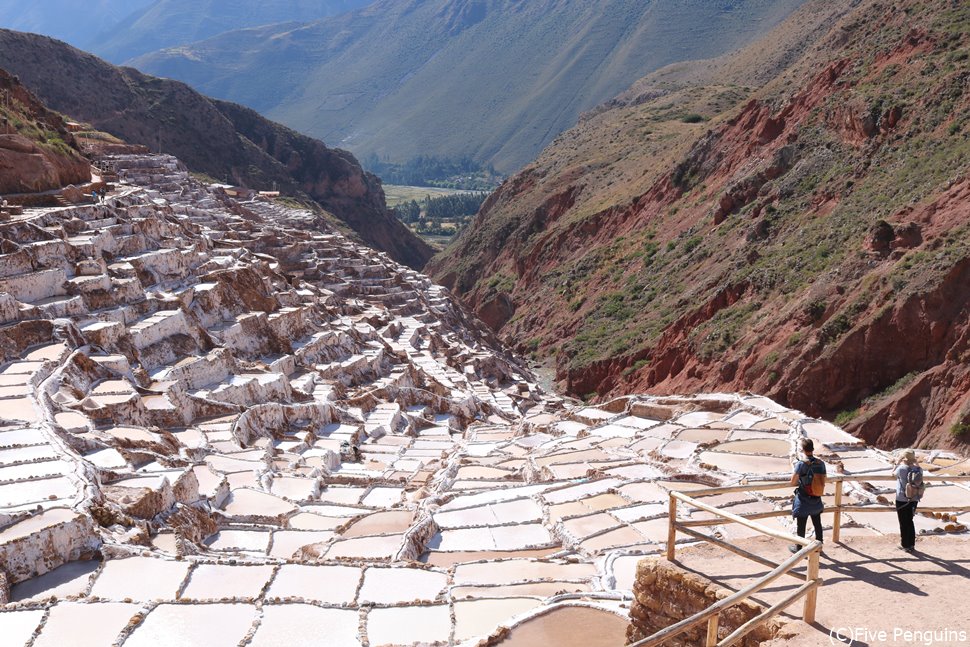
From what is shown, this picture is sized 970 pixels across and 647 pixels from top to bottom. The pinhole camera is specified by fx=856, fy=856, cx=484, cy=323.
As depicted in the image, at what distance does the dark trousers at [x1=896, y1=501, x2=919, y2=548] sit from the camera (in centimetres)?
750

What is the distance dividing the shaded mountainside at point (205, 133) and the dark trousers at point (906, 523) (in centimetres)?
7001

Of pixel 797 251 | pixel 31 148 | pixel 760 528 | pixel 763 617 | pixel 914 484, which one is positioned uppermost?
pixel 31 148

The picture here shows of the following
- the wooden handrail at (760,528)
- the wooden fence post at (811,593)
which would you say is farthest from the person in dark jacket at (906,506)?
the wooden fence post at (811,593)

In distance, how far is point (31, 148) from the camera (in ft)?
88.8

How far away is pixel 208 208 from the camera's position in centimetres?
4534

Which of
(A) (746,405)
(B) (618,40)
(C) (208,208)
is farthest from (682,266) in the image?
(B) (618,40)

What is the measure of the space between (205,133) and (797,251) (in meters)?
59.4

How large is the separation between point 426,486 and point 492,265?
49018 millimetres

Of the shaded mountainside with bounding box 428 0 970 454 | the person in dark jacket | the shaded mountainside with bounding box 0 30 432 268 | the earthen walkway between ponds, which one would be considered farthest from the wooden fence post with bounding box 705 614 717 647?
the shaded mountainside with bounding box 0 30 432 268

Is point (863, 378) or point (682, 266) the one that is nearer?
point (863, 378)

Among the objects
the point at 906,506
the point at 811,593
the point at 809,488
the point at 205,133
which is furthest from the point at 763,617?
the point at 205,133

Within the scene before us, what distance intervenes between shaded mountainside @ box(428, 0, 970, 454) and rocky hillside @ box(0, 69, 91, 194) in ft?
71.3

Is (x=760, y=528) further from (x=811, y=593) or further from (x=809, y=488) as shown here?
(x=809, y=488)

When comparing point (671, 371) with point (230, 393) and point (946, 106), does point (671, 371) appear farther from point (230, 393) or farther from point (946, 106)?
point (230, 393)
